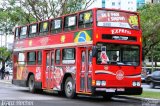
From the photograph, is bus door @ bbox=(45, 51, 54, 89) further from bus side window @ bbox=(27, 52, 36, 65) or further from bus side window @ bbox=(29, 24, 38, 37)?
bus side window @ bbox=(29, 24, 38, 37)

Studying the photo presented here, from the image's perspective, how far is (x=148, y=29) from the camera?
120ft

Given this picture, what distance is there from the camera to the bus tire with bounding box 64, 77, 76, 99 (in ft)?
64.3

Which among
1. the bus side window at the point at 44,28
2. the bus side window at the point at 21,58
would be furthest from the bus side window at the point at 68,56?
the bus side window at the point at 21,58

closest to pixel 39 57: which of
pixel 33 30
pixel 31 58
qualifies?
pixel 31 58

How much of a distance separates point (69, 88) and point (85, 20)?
3.39 metres

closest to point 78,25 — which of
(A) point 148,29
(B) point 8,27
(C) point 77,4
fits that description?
(C) point 77,4

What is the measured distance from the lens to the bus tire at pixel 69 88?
19.6 meters

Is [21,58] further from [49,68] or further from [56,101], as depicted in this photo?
[56,101]

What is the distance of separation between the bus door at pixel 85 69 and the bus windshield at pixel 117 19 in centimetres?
139

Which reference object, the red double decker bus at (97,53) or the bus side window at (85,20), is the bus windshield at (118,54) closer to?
the red double decker bus at (97,53)

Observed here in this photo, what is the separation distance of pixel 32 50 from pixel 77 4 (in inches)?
330

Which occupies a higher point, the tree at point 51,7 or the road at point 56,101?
the tree at point 51,7

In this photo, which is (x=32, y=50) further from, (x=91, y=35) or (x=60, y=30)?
(x=91, y=35)

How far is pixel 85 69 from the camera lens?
1867 cm
